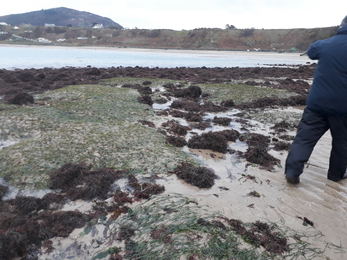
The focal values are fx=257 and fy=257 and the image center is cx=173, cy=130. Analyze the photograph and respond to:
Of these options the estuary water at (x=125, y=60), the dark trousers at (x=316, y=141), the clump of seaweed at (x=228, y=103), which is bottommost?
the estuary water at (x=125, y=60)

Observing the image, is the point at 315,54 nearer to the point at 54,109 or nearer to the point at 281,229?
the point at 281,229

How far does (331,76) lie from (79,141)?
16.2ft

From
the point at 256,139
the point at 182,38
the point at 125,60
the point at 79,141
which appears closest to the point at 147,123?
the point at 79,141

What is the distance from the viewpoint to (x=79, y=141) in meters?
5.75

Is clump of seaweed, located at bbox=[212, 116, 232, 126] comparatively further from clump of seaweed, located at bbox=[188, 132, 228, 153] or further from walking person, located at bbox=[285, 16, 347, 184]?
walking person, located at bbox=[285, 16, 347, 184]

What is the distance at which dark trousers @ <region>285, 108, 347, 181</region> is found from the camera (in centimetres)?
381

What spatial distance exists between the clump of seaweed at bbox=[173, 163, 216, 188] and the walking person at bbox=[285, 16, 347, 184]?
4.17 feet

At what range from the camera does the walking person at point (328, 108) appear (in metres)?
3.64

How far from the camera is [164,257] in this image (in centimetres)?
259

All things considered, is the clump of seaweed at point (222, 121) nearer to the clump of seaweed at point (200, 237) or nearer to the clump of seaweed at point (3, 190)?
the clump of seaweed at point (200, 237)

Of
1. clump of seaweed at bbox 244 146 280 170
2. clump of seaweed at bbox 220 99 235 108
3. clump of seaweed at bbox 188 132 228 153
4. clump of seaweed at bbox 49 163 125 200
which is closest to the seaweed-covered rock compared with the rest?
clump of seaweed at bbox 49 163 125 200

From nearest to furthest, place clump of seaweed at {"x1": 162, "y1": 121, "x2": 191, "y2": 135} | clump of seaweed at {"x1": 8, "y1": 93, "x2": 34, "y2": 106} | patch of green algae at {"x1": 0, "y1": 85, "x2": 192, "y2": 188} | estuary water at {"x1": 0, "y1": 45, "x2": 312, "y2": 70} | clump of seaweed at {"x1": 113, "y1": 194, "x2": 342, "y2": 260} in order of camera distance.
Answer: clump of seaweed at {"x1": 113, "y1": 194, "x2": 342, "y2": 260}, patch of green algae at {"x1": 0, "y1": 85, "x2": 192, "y2": 188}, clump of seaweed at {"x1": 162, "y1": 121, "x2": 191, "y2": 135}, clump of seaweed at {"x1": 8, "y1": 93, "x2": 34, "y2": 106}, estuary water at {"x1": 0, "y1": 45, "x2": 312, "y2": 70}

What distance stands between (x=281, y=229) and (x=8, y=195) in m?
3.83

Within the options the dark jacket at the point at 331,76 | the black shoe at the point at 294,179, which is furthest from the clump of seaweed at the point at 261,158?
the dark jacket at the point at 331,76
